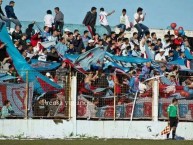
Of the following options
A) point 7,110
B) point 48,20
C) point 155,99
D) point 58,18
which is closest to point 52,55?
point 7,110

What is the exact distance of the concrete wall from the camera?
2770cm

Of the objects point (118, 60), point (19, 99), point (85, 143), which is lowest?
point (85, 143)

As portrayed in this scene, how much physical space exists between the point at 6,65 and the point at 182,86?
770 centimetres

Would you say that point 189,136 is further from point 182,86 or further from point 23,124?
point 23,124

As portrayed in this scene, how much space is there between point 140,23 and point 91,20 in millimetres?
2979

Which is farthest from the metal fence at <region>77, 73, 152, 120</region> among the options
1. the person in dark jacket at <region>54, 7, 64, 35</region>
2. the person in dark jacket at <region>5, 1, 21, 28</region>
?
the person in dark jacket at <region>54, 7, 64, 35</region>

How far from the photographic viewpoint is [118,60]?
101 ft

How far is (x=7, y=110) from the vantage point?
2747 centimetres

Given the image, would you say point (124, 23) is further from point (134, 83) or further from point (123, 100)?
point (123, 100)

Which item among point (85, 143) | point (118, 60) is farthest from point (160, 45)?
point (85, 143)

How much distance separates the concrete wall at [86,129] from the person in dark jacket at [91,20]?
289 inches

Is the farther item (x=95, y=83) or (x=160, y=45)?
(x=160, y=45)

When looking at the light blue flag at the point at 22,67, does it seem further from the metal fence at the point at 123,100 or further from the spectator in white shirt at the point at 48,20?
the spectator in white shirt at the point at 48,20

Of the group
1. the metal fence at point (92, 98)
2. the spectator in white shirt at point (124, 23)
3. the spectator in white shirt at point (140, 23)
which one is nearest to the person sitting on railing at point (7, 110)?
the metal fence at point (92, 98)
